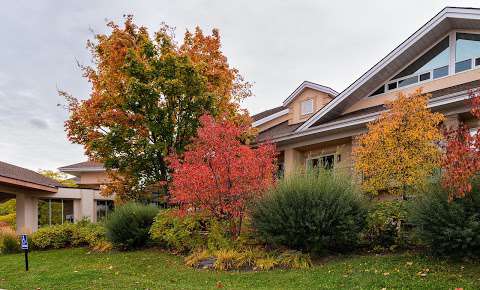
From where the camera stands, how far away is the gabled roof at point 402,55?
14.5m

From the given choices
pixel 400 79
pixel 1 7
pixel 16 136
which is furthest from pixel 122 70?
pixel 16 136

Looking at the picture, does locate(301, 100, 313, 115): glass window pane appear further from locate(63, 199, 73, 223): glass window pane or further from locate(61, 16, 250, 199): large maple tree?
locate(63, 199, 73, 223): glass window pane

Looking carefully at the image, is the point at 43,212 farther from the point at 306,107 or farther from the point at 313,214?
the point at 313,214

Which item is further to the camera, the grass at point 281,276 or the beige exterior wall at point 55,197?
the beige exterior wall at point 55,197

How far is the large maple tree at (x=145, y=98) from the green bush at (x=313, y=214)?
259 inches

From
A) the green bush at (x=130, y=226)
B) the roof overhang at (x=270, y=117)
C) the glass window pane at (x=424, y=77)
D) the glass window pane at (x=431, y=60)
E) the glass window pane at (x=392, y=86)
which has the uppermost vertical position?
the glass window pane at (x=431, y=60)

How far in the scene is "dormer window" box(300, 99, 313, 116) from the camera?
21031mm

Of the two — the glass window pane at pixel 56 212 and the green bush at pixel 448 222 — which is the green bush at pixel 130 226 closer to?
the green bush at pixel 448 222

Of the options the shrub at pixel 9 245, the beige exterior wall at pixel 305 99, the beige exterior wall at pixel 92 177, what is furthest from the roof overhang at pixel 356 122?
the beige exterior wall at pixel 92 177

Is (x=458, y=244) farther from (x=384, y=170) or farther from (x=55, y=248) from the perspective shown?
(x=55, y=248)

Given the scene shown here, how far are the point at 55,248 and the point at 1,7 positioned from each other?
9.91 m

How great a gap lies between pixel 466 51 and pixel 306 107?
7.80 metres

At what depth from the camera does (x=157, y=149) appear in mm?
16531

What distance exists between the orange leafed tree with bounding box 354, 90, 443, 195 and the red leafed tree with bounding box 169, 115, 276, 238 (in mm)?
2911
